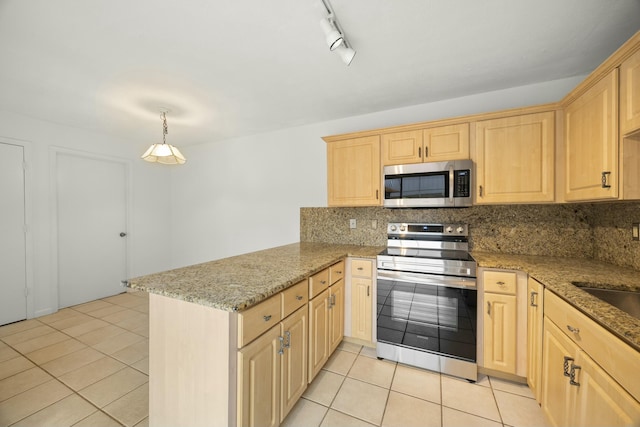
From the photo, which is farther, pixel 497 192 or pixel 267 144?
pixel 267 144

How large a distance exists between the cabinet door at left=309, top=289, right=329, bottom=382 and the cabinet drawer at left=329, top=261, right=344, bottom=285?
0.13 metres

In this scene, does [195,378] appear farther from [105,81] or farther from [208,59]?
[105,81]

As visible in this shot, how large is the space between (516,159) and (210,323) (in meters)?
2.43

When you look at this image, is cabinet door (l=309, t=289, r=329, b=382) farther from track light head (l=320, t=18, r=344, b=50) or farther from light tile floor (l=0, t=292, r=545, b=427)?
track light head (l=320, t=18, r=344, b=50)

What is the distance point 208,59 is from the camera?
71.6 inches

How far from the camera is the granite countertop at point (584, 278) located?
90 cm

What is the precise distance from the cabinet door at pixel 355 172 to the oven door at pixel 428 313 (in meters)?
0.80

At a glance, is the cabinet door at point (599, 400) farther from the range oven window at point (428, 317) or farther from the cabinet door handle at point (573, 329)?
the range oven window at point (428, 317)

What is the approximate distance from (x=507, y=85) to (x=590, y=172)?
43.8 inches

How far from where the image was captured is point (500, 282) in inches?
70.3

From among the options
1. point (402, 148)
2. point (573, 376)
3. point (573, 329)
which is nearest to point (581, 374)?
point (573, 376)

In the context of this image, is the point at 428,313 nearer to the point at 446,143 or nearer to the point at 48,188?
the point at 446,143

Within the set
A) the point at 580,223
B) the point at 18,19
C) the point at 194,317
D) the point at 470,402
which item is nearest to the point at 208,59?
the point at 18,19

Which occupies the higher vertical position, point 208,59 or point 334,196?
point 208,59
